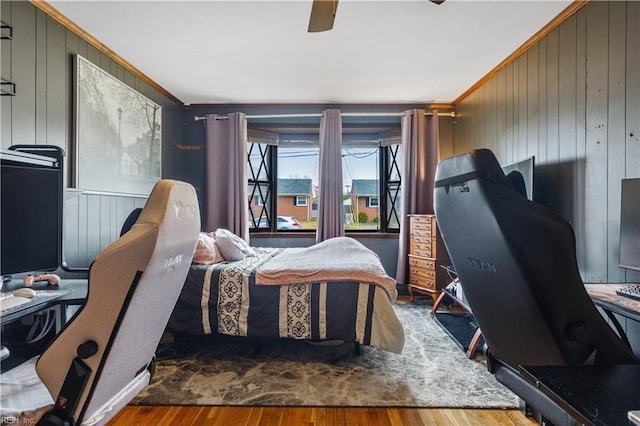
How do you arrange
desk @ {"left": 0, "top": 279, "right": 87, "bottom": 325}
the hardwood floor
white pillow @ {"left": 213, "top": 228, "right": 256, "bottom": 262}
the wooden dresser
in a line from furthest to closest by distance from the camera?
the wooden dresser < white pillow @ {"left": 213, "top": 228, "right": 256, "bottom": 262} < the hardwood floor < desk @ {"left": 0, "top": 279, "right": 87, "bottom": 325}

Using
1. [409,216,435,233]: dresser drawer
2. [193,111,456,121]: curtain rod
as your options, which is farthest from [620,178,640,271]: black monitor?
[193,111,456,121]: curtain rod

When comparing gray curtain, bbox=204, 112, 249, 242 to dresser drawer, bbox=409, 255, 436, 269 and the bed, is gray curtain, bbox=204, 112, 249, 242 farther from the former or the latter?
dresser drawer, bbox=409, 255, 436, 269

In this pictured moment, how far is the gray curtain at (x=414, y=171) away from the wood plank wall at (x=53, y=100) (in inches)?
124

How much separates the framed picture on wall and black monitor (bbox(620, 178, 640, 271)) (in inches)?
136

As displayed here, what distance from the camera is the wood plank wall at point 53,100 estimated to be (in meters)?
1.94

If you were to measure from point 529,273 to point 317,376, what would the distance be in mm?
1747

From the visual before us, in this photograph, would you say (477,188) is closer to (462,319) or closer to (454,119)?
(462,319)

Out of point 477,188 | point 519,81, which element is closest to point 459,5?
point 519,81

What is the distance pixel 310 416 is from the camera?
1.75m

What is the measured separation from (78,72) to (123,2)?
67 cm

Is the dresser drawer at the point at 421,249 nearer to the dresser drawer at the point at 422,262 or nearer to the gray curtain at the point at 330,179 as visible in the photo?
the dresser drawer at the point at 422,262

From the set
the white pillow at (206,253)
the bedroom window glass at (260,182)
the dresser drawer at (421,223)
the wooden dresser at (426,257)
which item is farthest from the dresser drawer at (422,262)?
the white pillow at (206,253)

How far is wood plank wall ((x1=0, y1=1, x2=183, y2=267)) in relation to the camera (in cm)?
194

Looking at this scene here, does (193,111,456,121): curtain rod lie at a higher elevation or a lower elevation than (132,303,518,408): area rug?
higher
